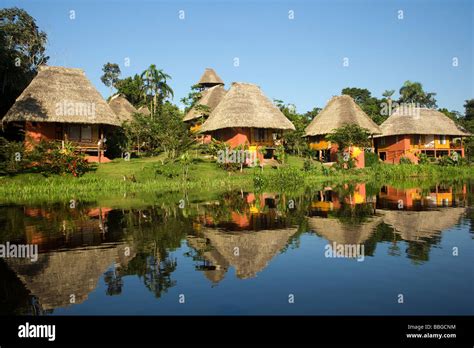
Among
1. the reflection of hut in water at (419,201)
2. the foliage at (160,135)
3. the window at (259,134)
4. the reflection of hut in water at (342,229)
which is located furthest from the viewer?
the window at (259,134)

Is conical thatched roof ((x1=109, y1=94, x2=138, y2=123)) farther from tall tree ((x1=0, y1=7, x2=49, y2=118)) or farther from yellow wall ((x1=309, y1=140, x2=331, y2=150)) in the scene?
yellow wall ((x1=309, y1=140, x2=331, y2=150))

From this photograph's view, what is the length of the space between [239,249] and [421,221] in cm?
605

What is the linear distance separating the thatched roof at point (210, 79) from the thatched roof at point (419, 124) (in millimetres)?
20253

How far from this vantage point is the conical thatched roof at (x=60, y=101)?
2588 cm

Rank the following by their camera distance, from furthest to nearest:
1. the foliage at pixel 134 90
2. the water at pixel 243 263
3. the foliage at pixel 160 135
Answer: the foliage at pixel 134 90 → the foliage at pixel 160 135 → the water at pixel 243 263

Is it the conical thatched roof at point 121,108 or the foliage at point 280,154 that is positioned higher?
the conical thatched roof at point 121,108

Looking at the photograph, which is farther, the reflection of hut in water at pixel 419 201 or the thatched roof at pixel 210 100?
the thatched roof at pixel 210 100

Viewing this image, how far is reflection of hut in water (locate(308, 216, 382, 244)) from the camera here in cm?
925

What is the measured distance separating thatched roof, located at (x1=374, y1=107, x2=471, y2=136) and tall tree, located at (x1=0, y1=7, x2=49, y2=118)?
109 feet

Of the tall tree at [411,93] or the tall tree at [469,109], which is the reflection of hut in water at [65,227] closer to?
the tall tree at [411,93]

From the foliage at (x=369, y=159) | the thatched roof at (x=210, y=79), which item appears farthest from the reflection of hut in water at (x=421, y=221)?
the thatched roof at (x=210, y=79)

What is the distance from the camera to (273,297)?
574cm

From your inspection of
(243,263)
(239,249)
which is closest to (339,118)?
(239,249)
